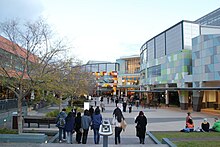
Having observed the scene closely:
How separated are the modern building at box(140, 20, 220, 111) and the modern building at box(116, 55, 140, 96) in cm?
4662

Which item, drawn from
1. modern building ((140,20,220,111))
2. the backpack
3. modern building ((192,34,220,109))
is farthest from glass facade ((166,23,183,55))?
the backpack

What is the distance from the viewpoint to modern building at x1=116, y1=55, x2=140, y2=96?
10691 cm

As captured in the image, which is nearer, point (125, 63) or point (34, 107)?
point (34, 107)

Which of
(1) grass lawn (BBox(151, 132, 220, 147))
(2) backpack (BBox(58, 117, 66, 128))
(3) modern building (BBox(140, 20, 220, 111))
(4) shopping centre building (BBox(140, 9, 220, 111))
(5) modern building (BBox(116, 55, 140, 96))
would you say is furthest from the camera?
(5) modern building (BBox(116, 55, 140, 96))

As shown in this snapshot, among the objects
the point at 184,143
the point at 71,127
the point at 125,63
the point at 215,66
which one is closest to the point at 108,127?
the point at 71,127

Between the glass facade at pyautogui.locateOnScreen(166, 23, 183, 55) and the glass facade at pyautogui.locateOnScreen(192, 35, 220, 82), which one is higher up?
the glass facade at pyautogui.locateOnScreen(166, 23, 183, 55)

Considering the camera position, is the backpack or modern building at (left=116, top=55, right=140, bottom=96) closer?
the backpack

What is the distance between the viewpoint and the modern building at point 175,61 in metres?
38.8

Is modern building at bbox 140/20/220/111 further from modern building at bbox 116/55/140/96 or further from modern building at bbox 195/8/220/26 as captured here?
modern building at bbox 116/55/140/96

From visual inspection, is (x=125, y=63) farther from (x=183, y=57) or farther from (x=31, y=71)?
(x=31, y=71)

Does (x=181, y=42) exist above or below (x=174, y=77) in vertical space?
above

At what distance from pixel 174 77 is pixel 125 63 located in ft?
265

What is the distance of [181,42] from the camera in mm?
43031

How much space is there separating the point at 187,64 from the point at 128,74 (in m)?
70.7
